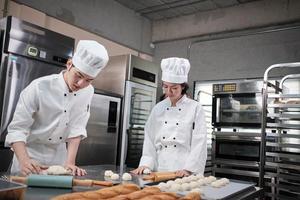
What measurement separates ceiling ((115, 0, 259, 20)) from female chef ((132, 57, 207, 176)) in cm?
258

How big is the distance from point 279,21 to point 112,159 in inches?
116

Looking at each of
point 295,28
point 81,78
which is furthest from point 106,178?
point 295,28

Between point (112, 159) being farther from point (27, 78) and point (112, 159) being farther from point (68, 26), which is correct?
point (68, 26)

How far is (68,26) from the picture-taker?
3.80 metres

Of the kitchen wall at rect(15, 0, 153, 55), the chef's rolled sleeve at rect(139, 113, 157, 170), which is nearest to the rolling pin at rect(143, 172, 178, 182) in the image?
the chef's rolled sleeve at rect(139, 113, 157, 170)

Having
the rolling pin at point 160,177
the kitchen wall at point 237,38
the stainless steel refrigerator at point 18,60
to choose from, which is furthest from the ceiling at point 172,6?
the rolling pin at point 160,177

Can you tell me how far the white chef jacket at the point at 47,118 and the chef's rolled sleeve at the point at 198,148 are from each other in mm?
731

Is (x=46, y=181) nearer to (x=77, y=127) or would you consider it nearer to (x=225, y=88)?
(x=77, y=127)

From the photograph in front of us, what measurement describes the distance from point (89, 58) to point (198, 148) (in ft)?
3.04

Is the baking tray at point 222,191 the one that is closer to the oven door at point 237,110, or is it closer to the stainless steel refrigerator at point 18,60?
the stainless steel refrigerator at point 18,60

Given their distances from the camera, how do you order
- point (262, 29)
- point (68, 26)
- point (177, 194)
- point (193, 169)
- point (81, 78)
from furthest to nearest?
point (262, 29) < point (68, 26) < point (193, 169) < point (81, 78) < point (177, 194)

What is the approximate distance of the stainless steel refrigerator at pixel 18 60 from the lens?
247cm

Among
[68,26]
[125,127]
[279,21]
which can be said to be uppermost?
[279,21]

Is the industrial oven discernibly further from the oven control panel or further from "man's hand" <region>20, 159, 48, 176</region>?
"man's hand" <region>20, 159, 48, 176</region>
